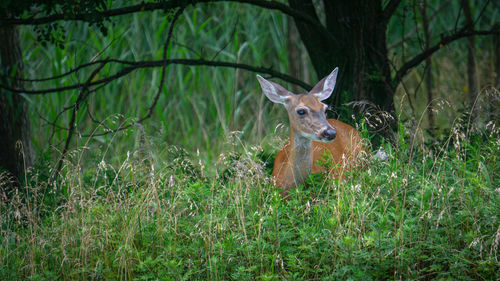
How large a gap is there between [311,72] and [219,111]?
1768 mm

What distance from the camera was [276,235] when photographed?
345cm

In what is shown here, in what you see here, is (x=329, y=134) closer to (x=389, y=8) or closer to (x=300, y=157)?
(x=300, y=157)

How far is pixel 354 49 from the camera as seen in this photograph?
17.9 feet

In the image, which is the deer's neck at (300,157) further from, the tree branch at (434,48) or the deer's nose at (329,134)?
the tree branch at (434,48)

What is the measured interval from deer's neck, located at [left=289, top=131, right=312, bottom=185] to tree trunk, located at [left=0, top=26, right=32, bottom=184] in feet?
8.25

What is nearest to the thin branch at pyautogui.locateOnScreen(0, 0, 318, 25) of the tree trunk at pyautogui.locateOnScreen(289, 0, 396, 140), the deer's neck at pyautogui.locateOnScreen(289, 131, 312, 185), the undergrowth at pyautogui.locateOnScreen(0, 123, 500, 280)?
the tree trunk at pyautogui.locateOnScreen(289, 0, 396, 140)

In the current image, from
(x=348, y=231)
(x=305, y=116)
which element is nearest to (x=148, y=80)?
(x=305, y=116)

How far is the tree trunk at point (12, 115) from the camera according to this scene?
5.79m

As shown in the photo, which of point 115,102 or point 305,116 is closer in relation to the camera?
point 305,116

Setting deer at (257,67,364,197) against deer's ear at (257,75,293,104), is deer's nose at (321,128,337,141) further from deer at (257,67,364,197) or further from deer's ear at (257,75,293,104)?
deer's ear at (257,75,293,104)

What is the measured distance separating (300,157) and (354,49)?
1.39 m

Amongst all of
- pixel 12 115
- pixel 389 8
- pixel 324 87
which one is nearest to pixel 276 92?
pixel 324 87

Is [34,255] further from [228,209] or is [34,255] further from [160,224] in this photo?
[228,209]

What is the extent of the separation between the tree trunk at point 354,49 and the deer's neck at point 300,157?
988 mm
